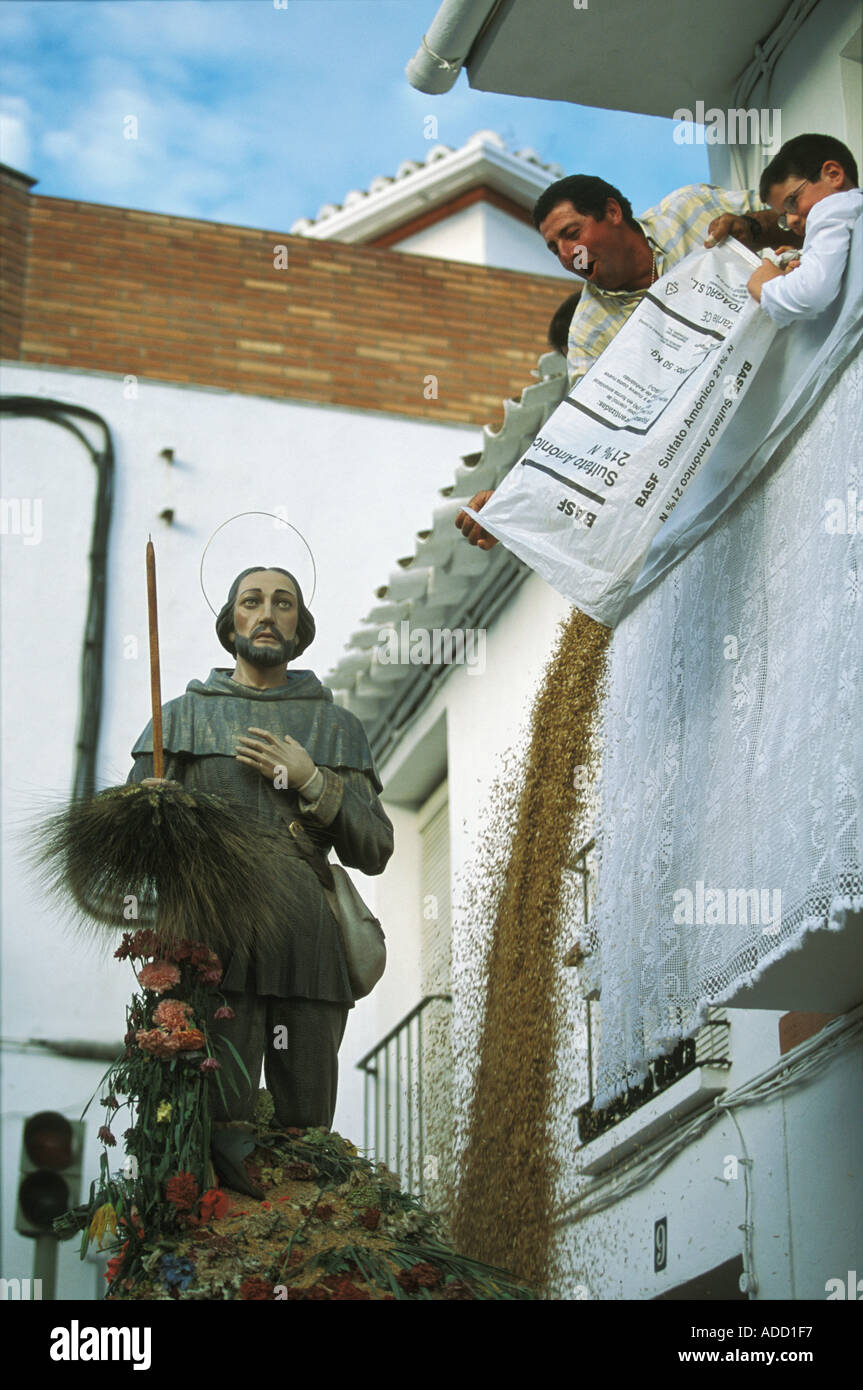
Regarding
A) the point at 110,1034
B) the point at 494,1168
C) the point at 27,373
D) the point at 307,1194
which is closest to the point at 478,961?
the point at 494,1168

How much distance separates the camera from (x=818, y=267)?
206 inches

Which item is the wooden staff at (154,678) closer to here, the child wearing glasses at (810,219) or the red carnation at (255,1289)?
the red carnation at (255,1289)

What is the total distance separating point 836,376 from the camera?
5.25m

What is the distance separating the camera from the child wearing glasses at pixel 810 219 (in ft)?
17.2

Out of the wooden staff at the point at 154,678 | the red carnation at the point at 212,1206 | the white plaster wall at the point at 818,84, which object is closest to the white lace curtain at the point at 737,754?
the red carnation at the point at 212,1206

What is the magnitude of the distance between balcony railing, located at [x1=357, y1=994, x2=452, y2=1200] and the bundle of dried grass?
383 cm

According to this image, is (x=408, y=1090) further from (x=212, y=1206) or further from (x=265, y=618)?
(x=212, y=1206)

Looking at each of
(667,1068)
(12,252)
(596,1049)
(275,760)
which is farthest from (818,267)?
(12,252)

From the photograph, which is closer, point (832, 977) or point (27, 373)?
point (832, 977)

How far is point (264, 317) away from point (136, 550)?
2.59m

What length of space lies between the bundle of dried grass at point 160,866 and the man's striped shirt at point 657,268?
6.47ft

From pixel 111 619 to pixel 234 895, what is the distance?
8.10 m

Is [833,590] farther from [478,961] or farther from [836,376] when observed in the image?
[478,961]

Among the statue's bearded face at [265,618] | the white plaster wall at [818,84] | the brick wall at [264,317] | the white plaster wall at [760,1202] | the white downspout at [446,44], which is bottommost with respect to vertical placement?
the white plaster wall at [760,1202]
